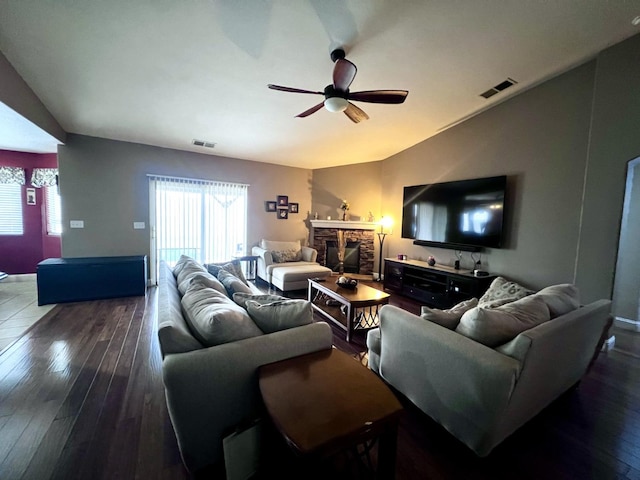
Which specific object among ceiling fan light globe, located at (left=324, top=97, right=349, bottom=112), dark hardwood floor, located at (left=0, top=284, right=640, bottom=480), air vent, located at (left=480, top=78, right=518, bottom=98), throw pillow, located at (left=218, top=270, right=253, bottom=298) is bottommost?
dark hardwood floor, located at (left=0, top=284, right=640, bottom=480)

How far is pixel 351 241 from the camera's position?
6164 mm

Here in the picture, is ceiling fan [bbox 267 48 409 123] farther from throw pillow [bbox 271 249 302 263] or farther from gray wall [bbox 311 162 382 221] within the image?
gray wall [bbox 311 162 382 221]

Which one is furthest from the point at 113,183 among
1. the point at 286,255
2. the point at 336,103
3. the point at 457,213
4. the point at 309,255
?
the point at 457,213

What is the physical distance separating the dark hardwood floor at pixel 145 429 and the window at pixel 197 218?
2631 mm

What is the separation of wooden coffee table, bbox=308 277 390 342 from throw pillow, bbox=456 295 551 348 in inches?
51.4

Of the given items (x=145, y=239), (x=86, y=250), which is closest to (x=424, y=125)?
(x=145, y=239)

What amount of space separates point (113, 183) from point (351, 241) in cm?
475

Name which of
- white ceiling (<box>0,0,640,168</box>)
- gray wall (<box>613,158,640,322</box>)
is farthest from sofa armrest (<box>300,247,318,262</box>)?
gray wall (<box>613,158,640,322</box>)

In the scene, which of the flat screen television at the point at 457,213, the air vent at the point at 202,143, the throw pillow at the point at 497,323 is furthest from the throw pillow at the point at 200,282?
the flat screen television at the point at 457,213

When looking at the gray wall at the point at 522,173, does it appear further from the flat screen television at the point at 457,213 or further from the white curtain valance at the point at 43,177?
the white curtain valance at the point at 43,177

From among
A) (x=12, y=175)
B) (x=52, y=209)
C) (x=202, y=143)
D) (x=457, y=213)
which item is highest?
(x=202, y=143)

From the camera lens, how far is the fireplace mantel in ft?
19.7

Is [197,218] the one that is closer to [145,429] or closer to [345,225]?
[345,225]

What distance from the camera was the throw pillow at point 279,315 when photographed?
4.93 ft
